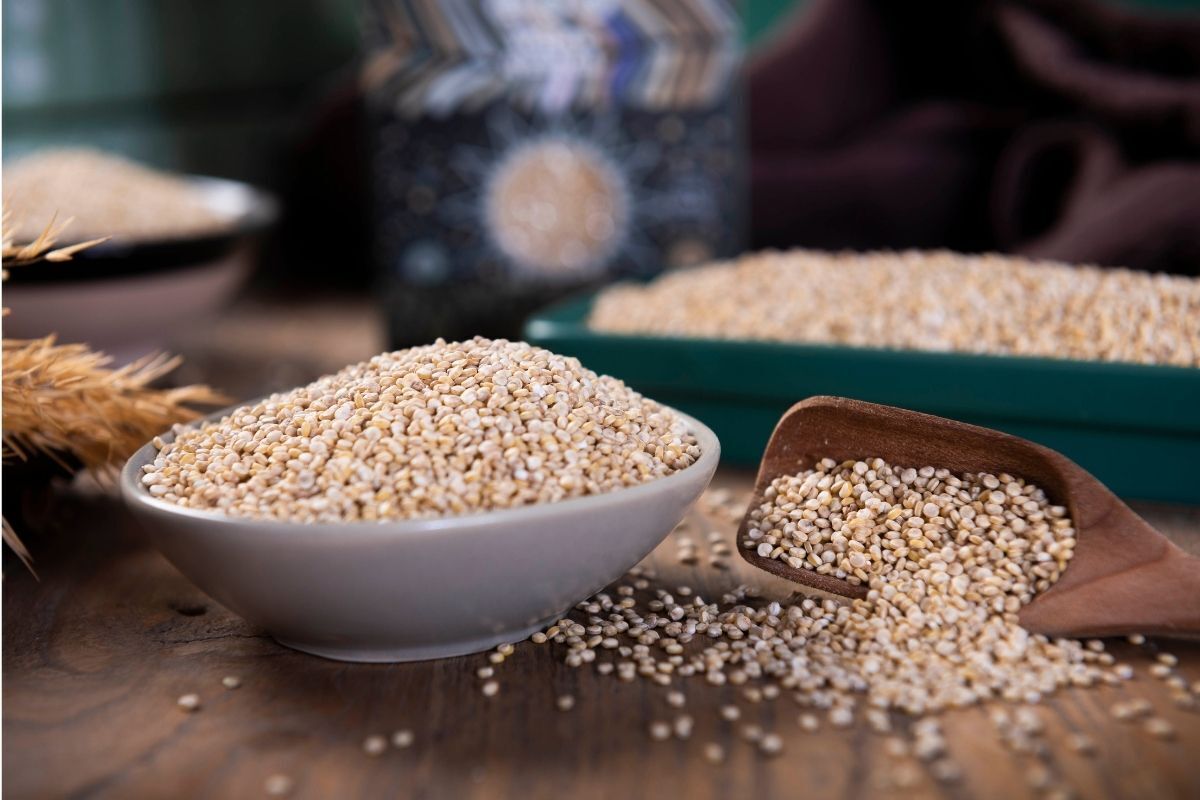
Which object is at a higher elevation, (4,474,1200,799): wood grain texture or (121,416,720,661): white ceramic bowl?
(121,416,720,661): white ceramic bowl

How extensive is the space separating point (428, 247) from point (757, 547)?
0.86m

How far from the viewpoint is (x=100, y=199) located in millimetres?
1386

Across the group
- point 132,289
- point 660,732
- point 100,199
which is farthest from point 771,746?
point 100,199

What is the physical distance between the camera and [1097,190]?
4.76 ft

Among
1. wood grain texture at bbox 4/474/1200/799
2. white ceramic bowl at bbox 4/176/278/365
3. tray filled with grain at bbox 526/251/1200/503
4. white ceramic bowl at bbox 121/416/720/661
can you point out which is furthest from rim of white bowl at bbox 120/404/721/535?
white ceramic bowl at bbox 4/176/278/365

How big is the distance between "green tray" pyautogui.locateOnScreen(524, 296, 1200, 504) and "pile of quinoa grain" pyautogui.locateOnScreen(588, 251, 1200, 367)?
0.03 metres

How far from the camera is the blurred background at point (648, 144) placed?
Answer: 143cm

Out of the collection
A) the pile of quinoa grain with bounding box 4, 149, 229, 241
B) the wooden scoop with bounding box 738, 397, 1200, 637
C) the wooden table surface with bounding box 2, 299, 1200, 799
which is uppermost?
the pile of quinoa grain with bounding box 4, 149, 229, 241

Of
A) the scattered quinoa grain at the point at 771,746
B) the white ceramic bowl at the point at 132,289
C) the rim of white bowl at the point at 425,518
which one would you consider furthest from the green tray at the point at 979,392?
the white ceramic bowl at the point at 132,289

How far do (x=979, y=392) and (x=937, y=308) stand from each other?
0.11 meters

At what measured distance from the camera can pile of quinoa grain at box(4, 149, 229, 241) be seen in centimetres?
132

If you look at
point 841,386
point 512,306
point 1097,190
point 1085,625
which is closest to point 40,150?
point 512,306

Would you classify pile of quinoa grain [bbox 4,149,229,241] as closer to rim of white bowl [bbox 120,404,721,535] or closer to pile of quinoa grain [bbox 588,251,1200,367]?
pile of quinoa grain [bbox 588,251,1200,367]

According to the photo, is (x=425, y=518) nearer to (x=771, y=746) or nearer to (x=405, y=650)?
(x=405, y=650)
